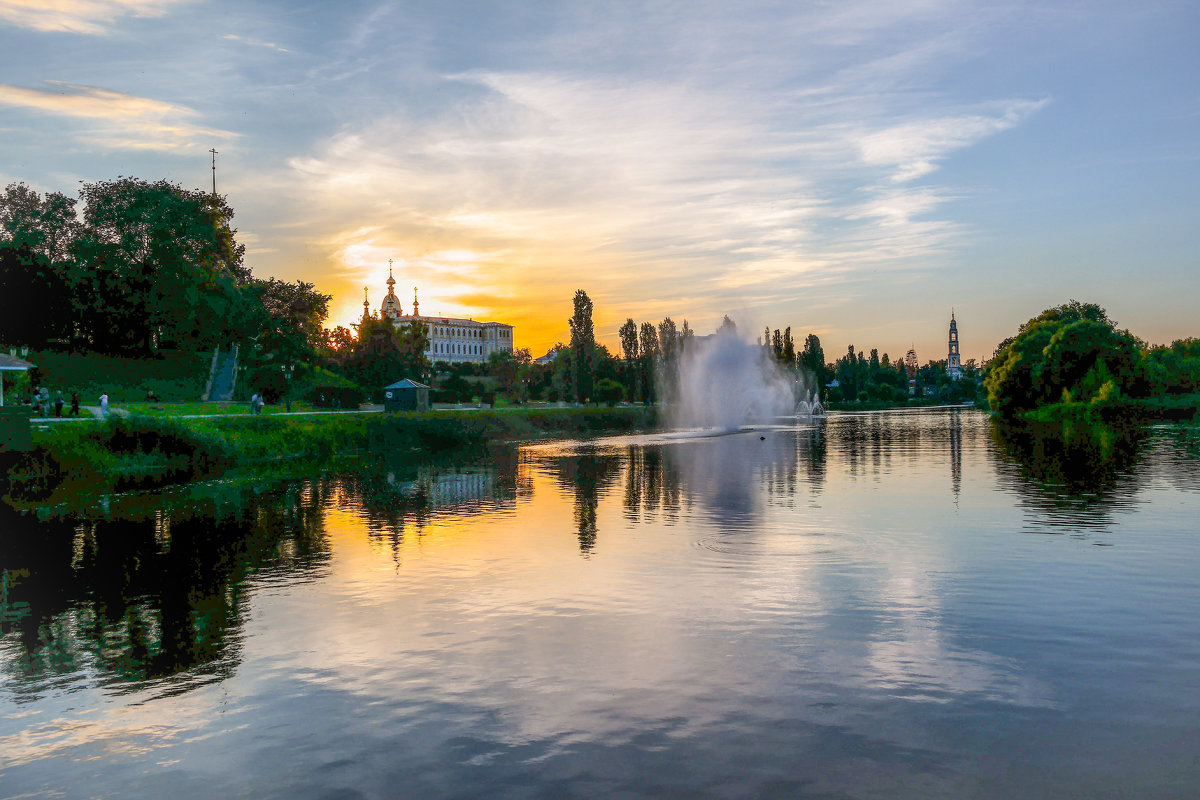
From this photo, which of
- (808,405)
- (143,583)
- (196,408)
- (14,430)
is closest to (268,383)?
(196,408)

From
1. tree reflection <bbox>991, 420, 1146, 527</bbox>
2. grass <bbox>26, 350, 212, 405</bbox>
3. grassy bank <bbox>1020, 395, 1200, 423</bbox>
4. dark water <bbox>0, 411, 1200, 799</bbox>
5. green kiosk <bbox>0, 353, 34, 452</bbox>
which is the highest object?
grass <bbox>26, 350, 212, 405</bbox>

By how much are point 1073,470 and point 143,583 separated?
135ft

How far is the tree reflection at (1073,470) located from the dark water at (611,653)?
0.78 m

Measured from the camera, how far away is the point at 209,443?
51500 mm

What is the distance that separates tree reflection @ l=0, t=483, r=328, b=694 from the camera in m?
14.6

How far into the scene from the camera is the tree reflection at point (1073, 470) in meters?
A: 30.6

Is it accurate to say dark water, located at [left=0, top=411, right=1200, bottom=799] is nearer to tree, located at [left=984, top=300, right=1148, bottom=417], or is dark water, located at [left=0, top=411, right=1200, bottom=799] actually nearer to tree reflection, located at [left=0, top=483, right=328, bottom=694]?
tree reflection, located at [left=0, top=483, right=328, bottom=694]

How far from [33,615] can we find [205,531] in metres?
10.2

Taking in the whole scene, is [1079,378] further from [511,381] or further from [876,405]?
[876,405]

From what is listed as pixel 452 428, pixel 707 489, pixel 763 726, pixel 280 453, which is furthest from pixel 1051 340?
pixel 763 726

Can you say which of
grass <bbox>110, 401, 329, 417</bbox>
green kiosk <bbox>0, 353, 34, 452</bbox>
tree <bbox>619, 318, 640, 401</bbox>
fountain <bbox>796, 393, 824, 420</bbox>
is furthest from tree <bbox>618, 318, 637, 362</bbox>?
green kiosk <bbox>0, 353, 34, 452</bbox>

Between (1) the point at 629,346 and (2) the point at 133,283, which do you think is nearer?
(2) the point at 133,283

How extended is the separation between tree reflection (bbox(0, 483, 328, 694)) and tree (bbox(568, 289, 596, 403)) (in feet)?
259

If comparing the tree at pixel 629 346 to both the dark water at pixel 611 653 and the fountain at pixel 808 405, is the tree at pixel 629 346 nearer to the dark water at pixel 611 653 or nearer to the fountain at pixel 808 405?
the fountain at pixel 808 405
